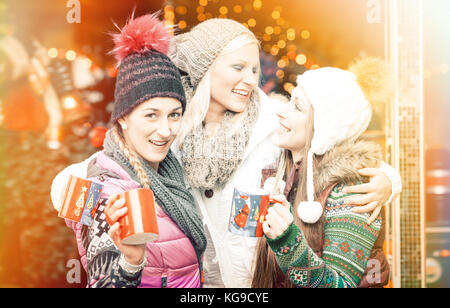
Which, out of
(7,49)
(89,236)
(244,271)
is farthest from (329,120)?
(7,49)

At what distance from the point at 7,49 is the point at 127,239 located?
1.30m

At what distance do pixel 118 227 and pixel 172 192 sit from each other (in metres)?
0.42

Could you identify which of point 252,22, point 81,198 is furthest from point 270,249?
point 252,22

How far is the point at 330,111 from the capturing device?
219 centimetres

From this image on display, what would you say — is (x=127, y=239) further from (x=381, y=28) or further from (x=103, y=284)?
(x=381, y=28)

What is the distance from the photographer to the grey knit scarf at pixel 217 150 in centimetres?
234

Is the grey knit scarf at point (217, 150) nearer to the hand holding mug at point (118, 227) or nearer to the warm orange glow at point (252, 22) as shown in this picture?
the warm orange glow at point (252, 22)

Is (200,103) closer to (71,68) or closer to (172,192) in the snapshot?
(172,192)

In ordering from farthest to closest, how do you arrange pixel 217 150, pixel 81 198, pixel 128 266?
pixel 217 150 < pixel 81 198 < pixel 128 266

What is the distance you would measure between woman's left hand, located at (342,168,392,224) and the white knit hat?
0.17 m

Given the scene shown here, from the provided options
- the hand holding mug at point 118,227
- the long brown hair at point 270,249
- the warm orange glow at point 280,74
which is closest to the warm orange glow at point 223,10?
the warm orange glow at point 280,74

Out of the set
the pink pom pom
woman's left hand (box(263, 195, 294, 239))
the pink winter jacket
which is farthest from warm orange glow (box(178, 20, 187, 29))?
woman's left hand (box(263, 195, 294, 239))

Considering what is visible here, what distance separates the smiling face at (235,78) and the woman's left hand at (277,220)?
0.58 metres
